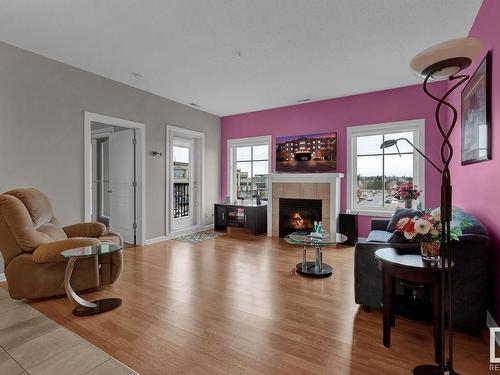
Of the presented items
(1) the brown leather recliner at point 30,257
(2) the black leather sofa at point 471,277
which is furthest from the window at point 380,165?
(1) the brown leather recliner at point 30,257

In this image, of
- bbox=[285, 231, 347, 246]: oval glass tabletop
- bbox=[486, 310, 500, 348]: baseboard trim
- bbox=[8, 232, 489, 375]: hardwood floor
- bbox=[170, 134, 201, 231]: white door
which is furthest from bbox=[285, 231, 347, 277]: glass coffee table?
bbox=[170, 134, 201, 231]: white door

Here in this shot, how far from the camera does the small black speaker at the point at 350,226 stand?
4848mm

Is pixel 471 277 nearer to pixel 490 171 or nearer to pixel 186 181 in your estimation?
pixel 490 171

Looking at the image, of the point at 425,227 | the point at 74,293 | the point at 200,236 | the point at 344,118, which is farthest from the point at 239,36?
the point at 200,236

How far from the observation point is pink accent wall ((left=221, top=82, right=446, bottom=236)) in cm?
453

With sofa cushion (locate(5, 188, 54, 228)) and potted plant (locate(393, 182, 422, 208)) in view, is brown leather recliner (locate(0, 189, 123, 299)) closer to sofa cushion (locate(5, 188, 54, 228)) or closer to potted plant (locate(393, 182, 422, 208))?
sofa cushion (locate(5, 188, 54, 228))

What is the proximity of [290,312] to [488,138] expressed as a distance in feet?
7.47

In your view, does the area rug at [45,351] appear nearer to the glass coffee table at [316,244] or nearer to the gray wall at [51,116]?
the gray wall at [51,116]

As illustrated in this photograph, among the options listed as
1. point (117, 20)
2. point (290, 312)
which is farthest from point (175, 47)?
point (290, 312)

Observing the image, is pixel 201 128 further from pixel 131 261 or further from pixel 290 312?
pixel 290 312

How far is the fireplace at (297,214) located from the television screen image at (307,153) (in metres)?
0.69

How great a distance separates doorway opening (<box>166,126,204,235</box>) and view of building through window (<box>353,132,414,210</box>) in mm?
3485

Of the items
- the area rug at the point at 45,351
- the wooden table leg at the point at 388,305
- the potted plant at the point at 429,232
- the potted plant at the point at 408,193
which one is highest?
the potted plant at the point at 408,193

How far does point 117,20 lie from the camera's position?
2799 mm
